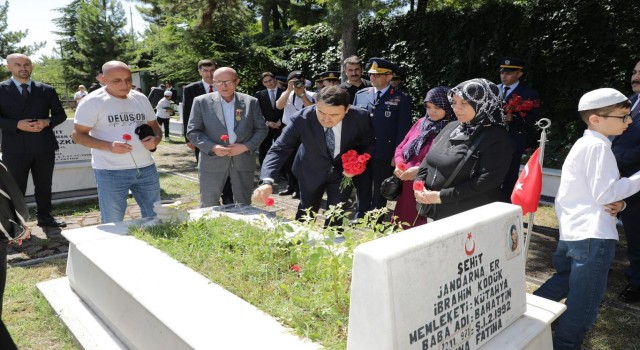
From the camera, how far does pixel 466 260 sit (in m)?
1.85

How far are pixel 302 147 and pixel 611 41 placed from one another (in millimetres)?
7843

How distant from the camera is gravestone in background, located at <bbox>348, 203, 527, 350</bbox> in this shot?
1.53 metres

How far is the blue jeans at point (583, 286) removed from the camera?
8.04 ft

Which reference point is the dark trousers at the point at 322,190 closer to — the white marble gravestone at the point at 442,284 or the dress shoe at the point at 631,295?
the white marble gravestone at the point at 442,284

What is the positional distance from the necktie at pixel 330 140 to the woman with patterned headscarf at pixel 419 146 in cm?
56

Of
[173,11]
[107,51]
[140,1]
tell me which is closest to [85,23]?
[107,51]

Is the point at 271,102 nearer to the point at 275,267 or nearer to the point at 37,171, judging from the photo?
the point at 37,171

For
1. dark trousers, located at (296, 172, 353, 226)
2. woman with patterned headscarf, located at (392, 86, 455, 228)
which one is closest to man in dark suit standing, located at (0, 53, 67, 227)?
dark trousers, located at (296, 172, 353, 226)

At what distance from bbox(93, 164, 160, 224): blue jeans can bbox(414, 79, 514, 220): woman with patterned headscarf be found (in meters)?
2.56

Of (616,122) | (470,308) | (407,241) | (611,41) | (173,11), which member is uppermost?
(173,11)

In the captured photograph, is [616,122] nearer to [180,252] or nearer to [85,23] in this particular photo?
[180,252]

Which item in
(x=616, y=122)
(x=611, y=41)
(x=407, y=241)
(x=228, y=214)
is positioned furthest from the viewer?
(x=611, y=41)

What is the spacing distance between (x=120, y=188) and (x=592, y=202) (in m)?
3.62

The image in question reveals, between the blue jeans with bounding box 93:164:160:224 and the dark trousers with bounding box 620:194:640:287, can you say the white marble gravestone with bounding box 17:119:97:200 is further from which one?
the dark trousers with bounding box 620:194:640:287
